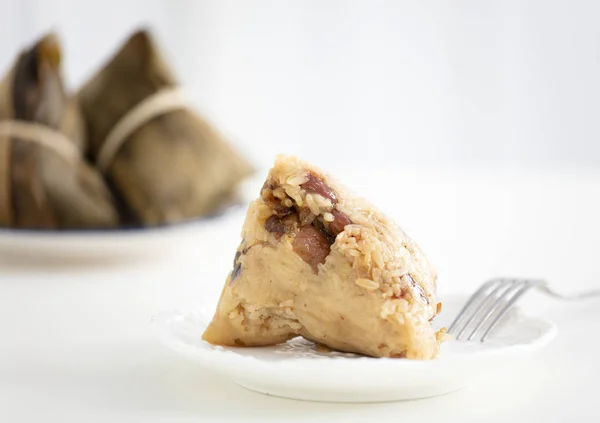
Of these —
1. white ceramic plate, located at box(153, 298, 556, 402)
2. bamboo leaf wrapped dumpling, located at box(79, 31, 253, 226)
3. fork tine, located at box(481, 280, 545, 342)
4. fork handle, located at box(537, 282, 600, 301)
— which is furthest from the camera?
bamboo leaf wrapped dumpling, located at box(79, 31, 253, 226)

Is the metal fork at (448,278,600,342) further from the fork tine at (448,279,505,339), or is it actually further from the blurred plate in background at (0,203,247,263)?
the blurred plate in background at (0,203,247,263)

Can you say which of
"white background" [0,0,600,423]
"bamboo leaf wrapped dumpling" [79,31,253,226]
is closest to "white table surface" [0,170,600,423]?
"white background" [0,0,600,423]

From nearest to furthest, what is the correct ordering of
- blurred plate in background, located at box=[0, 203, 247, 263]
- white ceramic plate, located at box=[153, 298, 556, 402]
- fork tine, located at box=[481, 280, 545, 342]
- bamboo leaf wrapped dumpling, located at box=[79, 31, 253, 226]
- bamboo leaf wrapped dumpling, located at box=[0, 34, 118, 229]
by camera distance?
1. white ceramic plate, located at box=[153, 298, 556, 402]
2. fork tine, located at box=[481, 280, 545, 342]
3. blurred plate in background, located at box=[0, 203, 247, 263]
4. bamboo leaf wrapped dumpling, located at box=[0, 34, 118, 229]
5. bamboo leaf wrapped dumpling, located at box=[79, 31, 253, 226]

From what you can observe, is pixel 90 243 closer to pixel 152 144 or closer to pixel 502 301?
pixel 152 144

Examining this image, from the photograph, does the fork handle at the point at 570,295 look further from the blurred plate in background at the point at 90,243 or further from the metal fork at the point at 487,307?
the blurred plate in background at the point at 90,243

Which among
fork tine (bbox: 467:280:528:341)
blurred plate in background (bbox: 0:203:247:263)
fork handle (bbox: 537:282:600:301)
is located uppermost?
fork tine (bbox: 467:280:528:341)

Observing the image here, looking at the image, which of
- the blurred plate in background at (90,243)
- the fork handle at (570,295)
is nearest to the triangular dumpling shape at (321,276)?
the fork handle at (570,295)

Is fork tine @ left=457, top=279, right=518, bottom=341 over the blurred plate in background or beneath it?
over
